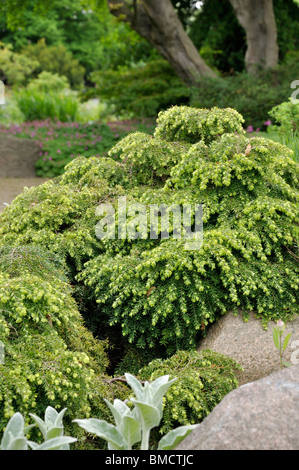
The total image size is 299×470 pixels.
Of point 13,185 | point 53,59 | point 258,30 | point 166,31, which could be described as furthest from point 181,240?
point 53,59

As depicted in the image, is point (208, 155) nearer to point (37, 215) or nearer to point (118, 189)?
point (118, 189)

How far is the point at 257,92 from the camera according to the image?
27.6ft

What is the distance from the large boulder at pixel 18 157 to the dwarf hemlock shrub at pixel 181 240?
16.9 ft

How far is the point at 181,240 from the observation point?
2.77m

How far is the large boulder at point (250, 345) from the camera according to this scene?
2523 mm

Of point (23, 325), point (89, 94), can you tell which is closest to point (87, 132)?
point (89, 94)

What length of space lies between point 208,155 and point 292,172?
0.64m

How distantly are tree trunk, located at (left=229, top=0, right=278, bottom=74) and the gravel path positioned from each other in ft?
17.5

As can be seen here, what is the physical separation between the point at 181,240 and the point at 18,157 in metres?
6.44

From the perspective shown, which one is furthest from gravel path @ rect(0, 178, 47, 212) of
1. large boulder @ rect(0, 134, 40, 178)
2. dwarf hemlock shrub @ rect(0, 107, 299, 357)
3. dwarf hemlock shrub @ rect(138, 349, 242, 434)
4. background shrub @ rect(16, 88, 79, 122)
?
dwarf hemlock shrub @ rect(138, 349, 242, 434)

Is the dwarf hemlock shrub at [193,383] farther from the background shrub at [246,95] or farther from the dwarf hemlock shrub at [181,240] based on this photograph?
the background shrub at [246,95]

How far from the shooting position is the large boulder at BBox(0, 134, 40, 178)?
841 centimetres

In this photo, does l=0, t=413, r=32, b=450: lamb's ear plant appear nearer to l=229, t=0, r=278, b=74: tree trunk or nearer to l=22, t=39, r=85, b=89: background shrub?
l=229, t=0, r=278, b=74: tree trunk

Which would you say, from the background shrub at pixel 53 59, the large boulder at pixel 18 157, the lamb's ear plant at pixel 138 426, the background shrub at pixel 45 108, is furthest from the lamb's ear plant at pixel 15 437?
the background shrub at pixel 53 59
